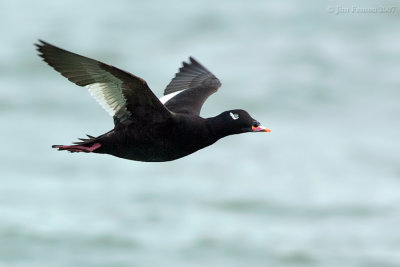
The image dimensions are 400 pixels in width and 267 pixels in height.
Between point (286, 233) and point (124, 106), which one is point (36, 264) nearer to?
point (286, 233)

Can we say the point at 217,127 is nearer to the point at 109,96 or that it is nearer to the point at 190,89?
the point at 109,96

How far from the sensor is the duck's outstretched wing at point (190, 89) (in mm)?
7875

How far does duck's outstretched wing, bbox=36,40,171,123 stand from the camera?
645 cm

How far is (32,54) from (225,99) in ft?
14.0

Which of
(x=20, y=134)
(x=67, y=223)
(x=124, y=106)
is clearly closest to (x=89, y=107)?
(x=20, y=134)

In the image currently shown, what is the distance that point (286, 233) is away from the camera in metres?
14.3

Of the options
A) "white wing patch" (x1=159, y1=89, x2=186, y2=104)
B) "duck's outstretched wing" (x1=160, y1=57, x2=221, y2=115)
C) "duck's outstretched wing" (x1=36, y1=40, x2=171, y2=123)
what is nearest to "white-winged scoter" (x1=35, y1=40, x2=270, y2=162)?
A: "duck's outstretched wing" (x1=36, y1=40, x2=171, y2=123)

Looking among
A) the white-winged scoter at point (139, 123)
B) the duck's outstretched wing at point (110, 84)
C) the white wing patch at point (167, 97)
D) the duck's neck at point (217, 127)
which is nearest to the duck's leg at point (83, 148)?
the white-winged scoter at point (139, 123)

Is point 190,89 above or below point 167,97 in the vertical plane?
above

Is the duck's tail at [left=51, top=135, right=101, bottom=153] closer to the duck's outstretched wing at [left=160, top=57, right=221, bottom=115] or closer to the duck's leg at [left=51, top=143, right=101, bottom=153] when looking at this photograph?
the duck's leg at [left=51, top=143, right=101, bottom=153]

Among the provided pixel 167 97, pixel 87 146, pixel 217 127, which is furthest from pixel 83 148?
pixel 167 97

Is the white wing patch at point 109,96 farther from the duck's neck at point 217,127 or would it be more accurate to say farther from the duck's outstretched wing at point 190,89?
the duck's outstretched wing at point 190,89

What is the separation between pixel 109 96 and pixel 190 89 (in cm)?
183

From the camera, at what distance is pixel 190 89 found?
8.48m
